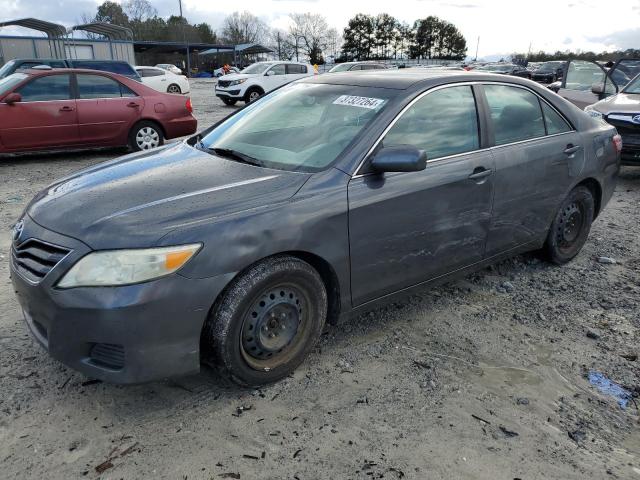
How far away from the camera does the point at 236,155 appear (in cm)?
337

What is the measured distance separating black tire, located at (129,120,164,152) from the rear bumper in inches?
5.7

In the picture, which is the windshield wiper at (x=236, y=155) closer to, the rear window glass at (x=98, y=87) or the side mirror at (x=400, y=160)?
the side mirror at (x=400, y=160)

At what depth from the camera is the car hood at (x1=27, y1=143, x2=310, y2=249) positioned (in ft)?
8.03

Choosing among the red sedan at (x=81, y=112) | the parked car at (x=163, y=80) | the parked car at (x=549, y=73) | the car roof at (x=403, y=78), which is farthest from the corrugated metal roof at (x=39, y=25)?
the parked car at (x=549, y=73)

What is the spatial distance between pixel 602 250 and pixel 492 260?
1.85m

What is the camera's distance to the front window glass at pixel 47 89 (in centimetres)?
827

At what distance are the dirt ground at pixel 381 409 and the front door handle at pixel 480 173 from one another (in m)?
0.98

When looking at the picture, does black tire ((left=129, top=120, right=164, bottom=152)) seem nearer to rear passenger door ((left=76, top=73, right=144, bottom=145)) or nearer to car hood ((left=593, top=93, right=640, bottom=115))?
rear passenger door ((left=76, top=73, right=144, bottom=145))

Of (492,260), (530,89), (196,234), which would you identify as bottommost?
(492,260)

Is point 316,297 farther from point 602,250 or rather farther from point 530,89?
point 602,250

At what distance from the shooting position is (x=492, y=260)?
12.9 feet

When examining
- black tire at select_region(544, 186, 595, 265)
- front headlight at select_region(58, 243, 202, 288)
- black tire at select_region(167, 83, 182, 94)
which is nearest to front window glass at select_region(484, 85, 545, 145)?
black tire at select_region(544, 186, 595, 265)


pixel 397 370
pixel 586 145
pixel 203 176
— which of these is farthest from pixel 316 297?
pixel 586 145

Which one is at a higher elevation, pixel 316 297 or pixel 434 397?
pixel 316 297
